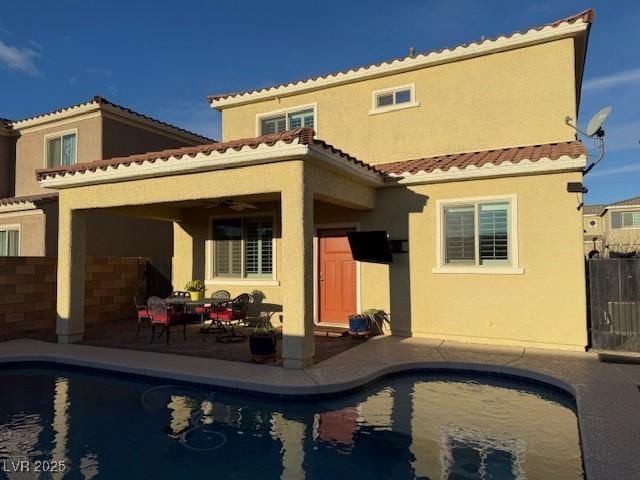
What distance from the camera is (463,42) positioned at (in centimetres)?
1307

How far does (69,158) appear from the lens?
1925 centimetres

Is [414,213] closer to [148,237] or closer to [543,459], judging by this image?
[543,459]

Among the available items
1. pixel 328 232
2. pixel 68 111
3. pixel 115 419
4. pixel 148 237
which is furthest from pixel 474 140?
pixel 68 111

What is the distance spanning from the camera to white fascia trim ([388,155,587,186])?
9.89 metres

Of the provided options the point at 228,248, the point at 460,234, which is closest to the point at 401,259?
the point at 460,234

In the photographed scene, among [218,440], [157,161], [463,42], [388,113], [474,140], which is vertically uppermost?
[463,42]

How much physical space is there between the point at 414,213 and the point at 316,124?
214 inches

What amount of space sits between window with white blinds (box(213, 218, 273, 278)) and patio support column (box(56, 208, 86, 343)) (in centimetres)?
430

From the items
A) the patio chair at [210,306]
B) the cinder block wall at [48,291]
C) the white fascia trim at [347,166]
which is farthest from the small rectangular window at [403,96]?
the cinder block wall at [48,291]

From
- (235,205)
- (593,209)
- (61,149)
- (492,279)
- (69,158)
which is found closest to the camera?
(492,279)

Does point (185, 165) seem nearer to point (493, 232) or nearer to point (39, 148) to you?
point (493, 232)

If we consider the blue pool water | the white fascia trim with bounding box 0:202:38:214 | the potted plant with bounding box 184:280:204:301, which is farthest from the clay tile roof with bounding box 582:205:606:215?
the white fascia trim with bounding box 0:202:38:214

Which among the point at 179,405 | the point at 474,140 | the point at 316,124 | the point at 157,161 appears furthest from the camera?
the point at 316,124

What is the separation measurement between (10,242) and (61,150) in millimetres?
4492
